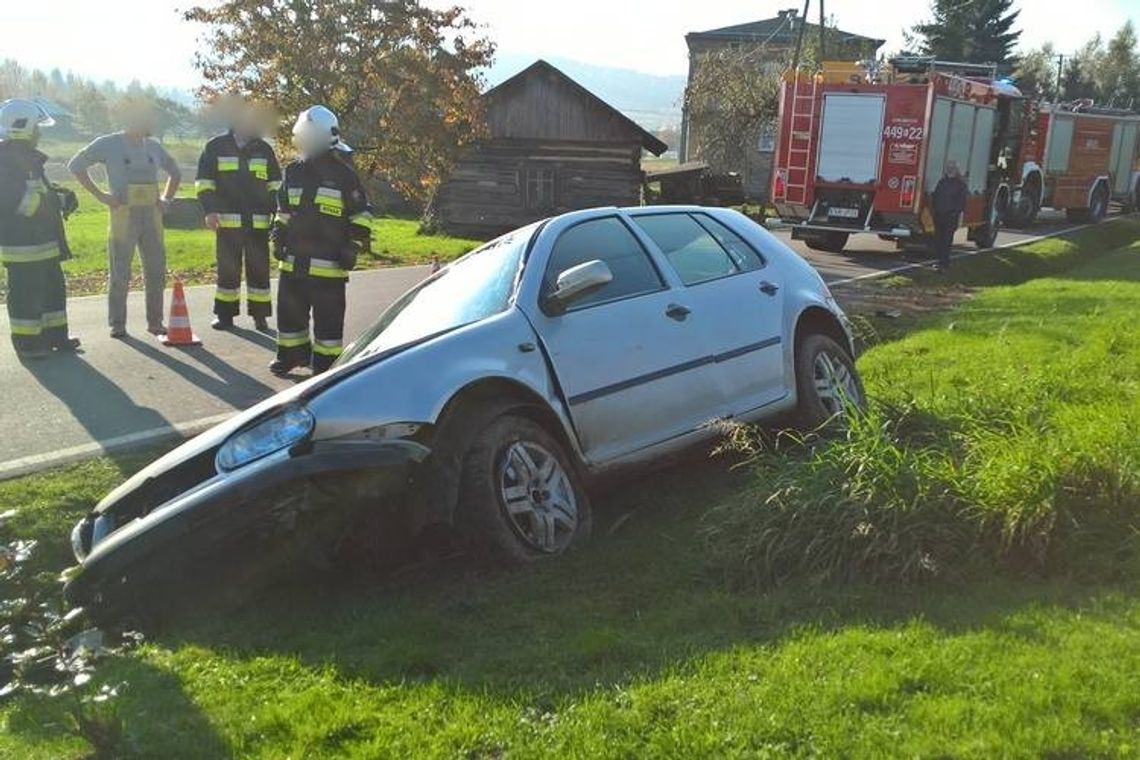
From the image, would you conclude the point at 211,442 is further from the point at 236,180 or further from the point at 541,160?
the point at 541,160

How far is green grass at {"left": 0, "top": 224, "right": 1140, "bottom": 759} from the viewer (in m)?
2.92

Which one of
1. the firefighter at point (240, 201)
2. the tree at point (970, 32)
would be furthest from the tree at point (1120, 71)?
the firefighter at point (240, 201)

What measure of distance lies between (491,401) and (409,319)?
3.00 feet

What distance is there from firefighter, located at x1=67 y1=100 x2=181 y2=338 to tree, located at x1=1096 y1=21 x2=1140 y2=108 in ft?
254

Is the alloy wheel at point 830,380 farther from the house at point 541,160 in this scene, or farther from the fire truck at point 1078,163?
the house at point 541,160

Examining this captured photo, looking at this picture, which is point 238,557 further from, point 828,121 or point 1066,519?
point 828,121

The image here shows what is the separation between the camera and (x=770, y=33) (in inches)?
2019

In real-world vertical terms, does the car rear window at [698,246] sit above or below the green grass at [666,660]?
above

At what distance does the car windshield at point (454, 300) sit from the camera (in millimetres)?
4898

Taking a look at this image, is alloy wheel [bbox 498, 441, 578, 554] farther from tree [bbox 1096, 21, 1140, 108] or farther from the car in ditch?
tree [bbox 1096, 21, 1140, 108]

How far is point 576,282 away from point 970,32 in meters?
64.5

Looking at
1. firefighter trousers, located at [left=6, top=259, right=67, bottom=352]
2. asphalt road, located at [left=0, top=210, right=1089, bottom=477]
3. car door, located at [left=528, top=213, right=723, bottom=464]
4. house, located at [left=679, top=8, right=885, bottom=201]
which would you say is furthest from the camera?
house, located at [left=679, top=8, right=885, bottom=201]

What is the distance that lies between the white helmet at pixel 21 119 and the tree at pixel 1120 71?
258ft

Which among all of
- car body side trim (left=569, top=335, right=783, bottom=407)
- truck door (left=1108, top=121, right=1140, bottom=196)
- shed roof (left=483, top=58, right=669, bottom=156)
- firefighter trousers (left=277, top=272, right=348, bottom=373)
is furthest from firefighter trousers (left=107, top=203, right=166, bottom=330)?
truck door (left=1108, top=121, right=1140, bottom=196)
